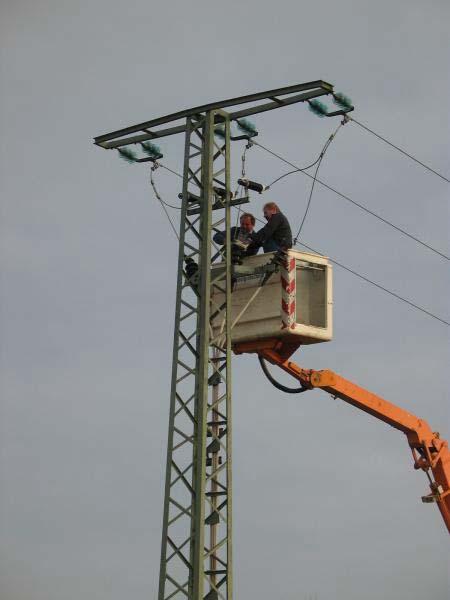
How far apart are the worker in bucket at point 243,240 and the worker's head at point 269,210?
0.26 metres

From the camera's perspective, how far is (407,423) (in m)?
26.6

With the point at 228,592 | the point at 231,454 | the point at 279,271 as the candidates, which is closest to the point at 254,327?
the point at 279,271

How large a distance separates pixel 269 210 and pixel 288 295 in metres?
1.60

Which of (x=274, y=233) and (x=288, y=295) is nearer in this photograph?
(x=288, y=295)

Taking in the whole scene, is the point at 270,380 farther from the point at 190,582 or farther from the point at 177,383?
the point at 190,582

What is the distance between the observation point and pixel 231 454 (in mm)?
21172

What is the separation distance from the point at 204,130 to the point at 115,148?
2025 millimetres

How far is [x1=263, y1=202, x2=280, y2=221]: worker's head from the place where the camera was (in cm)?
2298

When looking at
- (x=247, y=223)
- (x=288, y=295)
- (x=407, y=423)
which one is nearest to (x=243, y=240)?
(x=247, y=223)

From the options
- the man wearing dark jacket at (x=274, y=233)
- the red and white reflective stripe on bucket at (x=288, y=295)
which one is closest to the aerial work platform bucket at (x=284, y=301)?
the red and white reflective stripe on bucket at (x=288, y=295)

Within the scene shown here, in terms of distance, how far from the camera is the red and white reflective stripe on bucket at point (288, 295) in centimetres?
2220

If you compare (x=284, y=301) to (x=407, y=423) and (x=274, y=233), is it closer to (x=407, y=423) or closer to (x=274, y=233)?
(x=274, y=233)

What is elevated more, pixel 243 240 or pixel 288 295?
pixel 243 240

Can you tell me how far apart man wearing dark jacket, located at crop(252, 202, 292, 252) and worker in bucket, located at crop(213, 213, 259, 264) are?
15 cm
